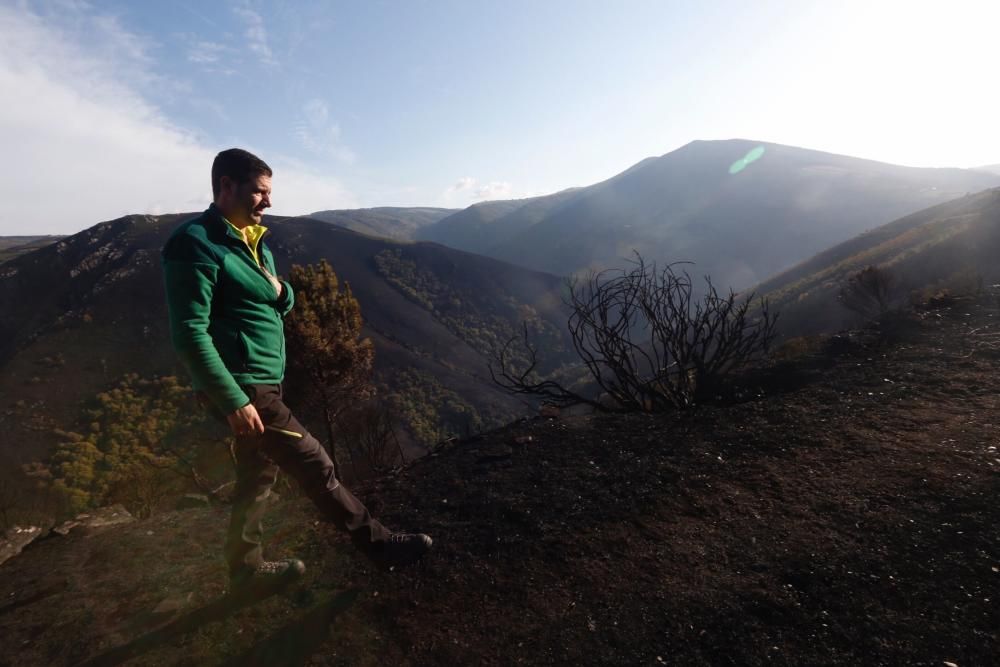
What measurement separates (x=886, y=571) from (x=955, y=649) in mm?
439

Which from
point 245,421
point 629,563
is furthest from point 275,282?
point 629,563

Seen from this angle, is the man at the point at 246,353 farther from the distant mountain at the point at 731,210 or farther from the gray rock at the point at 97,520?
the distant mountain at the point at 731,210

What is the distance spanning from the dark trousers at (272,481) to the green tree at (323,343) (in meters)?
11.5

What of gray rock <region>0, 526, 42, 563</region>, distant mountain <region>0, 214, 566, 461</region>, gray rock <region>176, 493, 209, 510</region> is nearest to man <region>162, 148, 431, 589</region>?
gray rock <region>0, 526, 42, 563</region>

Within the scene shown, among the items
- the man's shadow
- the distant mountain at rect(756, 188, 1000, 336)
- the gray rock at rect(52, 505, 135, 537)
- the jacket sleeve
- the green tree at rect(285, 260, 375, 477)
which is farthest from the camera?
the distant mountain at rect(756, 188, 1000, 336)

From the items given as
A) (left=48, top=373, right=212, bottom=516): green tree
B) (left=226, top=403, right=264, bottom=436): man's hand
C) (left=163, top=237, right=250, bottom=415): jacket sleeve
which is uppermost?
(left=163, top=237, right=250, bottom=415): jacket sleeve

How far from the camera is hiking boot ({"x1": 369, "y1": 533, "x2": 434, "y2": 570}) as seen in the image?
240 cm

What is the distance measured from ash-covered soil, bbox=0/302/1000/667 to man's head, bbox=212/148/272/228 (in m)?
1.91

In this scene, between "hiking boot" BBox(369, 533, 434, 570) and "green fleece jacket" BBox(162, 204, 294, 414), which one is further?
"hiking boot" BBox(369, 533, 434, 570)

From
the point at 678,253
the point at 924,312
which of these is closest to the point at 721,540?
the point at 924,312

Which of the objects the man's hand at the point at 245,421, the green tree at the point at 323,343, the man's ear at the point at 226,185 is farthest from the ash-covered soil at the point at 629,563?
the green tree at the point at 323,343

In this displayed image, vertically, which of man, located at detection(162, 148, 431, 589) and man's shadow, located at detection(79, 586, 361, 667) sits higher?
man, located at detection(162, 148, 431, 589)

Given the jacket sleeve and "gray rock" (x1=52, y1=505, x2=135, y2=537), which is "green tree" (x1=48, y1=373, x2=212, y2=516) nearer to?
"gray rock" (x1=52, y1=505, x2=135, y2=537)

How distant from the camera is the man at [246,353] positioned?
72.2 inches
